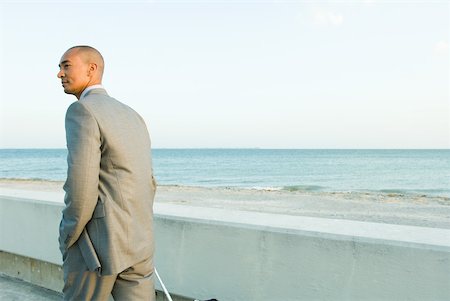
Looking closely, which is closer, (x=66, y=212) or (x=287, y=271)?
(x=66, y=212)

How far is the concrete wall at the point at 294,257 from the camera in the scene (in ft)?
7.51

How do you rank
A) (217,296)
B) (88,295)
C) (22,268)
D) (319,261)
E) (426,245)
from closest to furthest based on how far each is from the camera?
(88,295) → (426,245) → (319,261) → (217,296) → (22,268)

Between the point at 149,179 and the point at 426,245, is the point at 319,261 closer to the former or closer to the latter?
the point at 426,245

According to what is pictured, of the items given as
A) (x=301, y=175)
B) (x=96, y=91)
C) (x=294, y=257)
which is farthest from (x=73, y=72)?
(x=301, y=175)

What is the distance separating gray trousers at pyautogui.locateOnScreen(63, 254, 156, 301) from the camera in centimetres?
202

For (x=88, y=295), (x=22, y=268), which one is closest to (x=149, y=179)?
(x=88, y=295)

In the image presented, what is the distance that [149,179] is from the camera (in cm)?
211

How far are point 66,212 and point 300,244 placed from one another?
1276 mm

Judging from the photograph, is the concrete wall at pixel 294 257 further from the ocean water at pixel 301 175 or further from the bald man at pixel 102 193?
the ocean water at pixel 301 175

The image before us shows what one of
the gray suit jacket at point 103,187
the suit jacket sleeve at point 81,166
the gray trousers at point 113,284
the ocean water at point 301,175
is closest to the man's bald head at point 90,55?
the gray suit jacket at point 103,187

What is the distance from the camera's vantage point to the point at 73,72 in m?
2.08

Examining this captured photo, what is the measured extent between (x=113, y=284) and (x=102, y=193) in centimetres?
44

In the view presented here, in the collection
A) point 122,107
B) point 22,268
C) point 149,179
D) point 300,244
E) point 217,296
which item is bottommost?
point 22,268

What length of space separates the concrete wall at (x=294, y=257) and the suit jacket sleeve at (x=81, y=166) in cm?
115
